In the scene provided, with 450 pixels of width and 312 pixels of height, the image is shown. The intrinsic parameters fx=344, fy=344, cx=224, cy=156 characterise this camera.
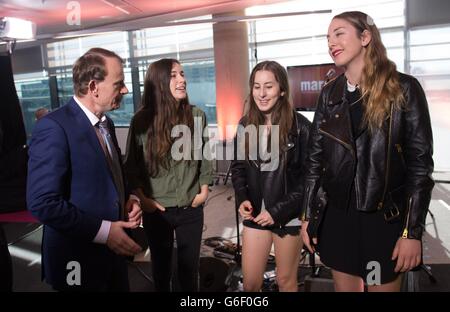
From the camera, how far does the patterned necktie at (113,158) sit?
46.6 inches

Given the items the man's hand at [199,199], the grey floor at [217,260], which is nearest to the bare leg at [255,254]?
the man's hand at [199,199]

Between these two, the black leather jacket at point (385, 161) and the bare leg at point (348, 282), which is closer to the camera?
the black leather jacket at point (385, 161)

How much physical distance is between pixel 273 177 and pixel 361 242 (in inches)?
18.8

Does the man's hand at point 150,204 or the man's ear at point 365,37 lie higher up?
the man's ear at point 365,37

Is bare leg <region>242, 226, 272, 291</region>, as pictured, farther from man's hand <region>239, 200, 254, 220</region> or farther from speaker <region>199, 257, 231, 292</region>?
speaker <region>199, 257, 231, 292</region>

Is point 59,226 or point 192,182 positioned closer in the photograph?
point 59,226

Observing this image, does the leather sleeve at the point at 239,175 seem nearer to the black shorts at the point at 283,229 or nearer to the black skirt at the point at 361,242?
the black shorts at the point at 283,229

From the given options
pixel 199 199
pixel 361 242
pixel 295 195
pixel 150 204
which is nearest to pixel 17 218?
pixel 150 204

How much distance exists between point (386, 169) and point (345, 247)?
0.29 m

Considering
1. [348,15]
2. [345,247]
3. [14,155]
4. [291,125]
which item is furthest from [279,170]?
[14,155]

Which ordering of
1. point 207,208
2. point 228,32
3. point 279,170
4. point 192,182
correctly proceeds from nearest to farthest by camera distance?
point 279,170 → point 192,182 → point 207,208 → point 228,32

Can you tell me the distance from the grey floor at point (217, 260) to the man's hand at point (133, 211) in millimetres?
1052

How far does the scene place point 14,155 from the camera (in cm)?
151
